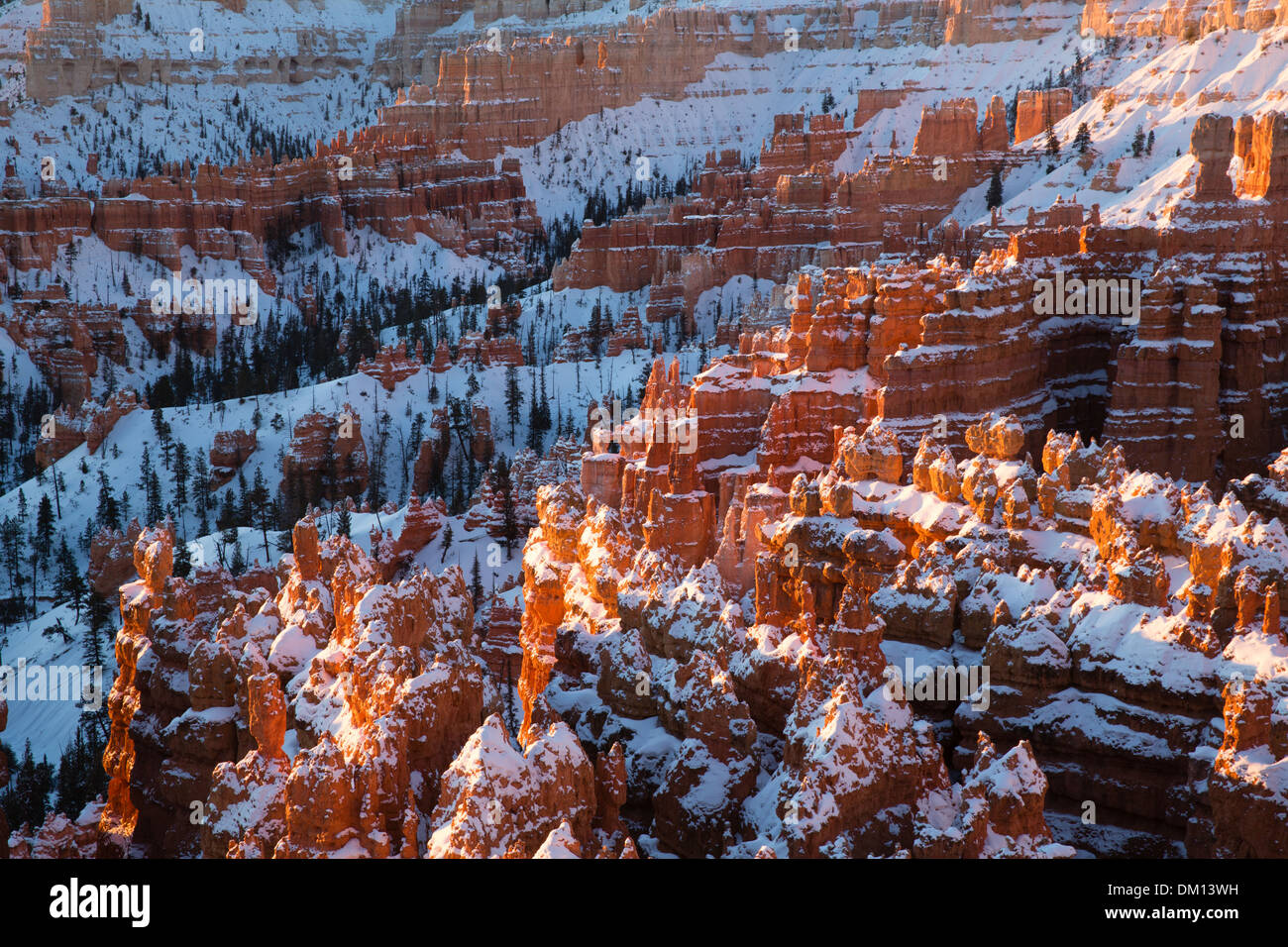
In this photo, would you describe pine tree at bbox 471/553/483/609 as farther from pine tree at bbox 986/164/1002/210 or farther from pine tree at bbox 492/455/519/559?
pine tree at bbox 986/164/1002/210

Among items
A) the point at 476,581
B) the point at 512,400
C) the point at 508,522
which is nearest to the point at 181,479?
the point at 512,400

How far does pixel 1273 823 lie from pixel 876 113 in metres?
127

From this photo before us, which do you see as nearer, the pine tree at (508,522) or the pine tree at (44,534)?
the pine tree at (508,522)

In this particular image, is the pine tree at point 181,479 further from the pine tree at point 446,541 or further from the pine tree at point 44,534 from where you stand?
the pine tree at point 446,541

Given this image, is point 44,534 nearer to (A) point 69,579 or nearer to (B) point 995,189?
(A) point 69,579

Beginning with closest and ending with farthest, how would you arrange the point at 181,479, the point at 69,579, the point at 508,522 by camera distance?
the point at 508,522
the point at 69,579
the point at 181,479

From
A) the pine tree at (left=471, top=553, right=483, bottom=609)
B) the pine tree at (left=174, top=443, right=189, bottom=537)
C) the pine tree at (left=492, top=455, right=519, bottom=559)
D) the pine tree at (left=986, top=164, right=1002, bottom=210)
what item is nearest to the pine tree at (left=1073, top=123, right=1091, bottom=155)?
the pine tree at (left=986, top=164, right=1002, bottom=210)

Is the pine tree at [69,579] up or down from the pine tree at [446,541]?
down

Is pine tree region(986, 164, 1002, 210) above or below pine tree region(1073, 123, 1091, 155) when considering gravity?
below

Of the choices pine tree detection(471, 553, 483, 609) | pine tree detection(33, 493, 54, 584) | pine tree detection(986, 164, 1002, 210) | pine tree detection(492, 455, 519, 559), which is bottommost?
pine tree detection(33, 493, 54, 584)

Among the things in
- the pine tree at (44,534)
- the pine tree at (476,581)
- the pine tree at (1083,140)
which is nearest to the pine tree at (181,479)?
the pine tree at (44,534)

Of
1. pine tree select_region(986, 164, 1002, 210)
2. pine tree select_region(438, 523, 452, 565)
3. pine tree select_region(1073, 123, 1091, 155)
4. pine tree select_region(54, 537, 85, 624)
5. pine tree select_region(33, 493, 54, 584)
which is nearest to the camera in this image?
pine tree select_region(438, 523, 452, 565)

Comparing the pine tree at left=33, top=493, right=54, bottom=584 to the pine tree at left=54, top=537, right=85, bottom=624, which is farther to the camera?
the pine tree at left=33, top=493, right=54, bottom=584

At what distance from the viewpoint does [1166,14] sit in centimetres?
11494
